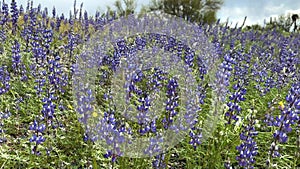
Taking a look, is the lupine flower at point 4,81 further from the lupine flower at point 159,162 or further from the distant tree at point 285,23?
the distant tree at point 285,23

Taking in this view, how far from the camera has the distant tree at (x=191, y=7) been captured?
2830 centimetres

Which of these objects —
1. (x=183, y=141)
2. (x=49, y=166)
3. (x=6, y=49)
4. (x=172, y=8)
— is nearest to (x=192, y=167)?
(x=183, y=141)

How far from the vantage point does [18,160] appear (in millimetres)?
3662

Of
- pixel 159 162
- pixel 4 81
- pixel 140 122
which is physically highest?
pixel 4 81

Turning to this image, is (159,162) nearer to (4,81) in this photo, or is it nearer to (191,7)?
(4,81)

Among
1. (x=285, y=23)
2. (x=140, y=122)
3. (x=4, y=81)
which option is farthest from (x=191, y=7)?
(x=140, y=122)

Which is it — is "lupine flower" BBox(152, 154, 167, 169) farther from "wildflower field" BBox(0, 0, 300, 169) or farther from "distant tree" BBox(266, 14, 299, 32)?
"distant tree" BBox(266, 14, 299, 32)

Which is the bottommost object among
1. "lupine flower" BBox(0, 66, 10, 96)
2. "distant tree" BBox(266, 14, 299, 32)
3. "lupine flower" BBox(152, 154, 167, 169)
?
"lupine flower" BBox(152, 154, 167, 169)

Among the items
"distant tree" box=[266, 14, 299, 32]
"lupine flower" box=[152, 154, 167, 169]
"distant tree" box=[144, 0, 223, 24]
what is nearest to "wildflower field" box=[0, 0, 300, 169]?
"lupine flower" box=[152, 154, 167, 169]

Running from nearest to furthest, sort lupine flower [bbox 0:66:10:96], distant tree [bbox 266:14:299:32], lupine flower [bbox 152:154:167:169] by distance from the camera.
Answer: lupine flower [bbox 152:154:167:169] → lupine flower [bbox 0:66:10:96] → distant tree [bbox 266:14:299:32]

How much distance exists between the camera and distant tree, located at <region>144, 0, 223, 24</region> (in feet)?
92.8

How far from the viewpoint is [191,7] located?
93.4 feet

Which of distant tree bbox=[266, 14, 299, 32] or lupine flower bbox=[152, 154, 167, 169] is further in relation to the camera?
distant tree bbox=[266, 14, 299, 32]

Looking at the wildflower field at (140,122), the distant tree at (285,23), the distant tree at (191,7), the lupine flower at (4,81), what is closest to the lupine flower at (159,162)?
the wildflower field at (140,122)
